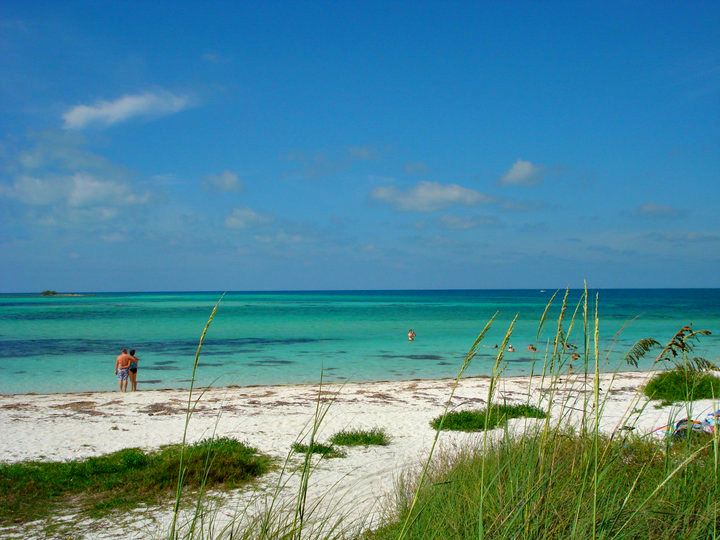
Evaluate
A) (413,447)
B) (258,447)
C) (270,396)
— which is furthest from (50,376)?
(413,447)

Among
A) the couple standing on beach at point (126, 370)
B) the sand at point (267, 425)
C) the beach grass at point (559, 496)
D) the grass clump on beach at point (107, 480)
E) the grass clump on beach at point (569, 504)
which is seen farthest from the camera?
the couple standing on beach at point (126, 370)

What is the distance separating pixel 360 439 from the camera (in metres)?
9.95

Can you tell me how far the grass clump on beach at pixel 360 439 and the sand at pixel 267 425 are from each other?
230mm

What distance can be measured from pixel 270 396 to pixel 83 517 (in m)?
10.1

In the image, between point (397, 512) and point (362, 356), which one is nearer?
point (397, 512)

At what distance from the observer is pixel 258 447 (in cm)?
982

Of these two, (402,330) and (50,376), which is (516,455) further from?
(402,330)

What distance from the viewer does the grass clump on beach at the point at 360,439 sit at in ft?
32.1

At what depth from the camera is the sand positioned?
634cm

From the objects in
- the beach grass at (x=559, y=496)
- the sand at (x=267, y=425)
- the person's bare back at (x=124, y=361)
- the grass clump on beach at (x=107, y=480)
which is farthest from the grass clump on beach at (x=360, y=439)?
the person's bare back at (x=124, y=361)

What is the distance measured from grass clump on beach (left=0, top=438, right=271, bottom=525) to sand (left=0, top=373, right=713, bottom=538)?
1.14ft

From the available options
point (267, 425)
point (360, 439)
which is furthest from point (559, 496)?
point (267, 425)

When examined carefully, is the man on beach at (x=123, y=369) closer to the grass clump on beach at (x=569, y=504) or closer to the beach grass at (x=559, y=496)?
the beach grass at (x=559, y=496)

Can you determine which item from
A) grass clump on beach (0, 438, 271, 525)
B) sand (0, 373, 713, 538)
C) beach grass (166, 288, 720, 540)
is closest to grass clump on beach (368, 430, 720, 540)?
beach grass (166, 288, 720, 540)
